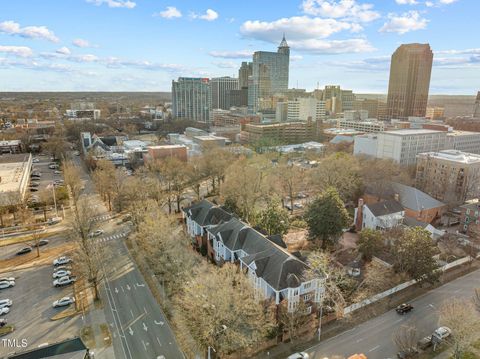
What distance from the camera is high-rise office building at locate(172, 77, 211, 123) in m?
172

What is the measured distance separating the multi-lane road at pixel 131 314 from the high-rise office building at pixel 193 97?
141 m

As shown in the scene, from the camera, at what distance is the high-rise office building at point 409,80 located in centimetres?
15950

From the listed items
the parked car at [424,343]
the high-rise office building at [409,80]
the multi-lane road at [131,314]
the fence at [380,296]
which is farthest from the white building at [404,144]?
the high-rise office building at [409,80]

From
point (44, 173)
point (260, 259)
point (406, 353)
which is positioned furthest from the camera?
point (44, 173)

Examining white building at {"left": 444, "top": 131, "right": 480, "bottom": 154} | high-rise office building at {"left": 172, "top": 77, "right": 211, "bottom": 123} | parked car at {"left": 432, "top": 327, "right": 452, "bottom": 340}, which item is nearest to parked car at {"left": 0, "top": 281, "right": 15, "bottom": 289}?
parked car at {"left": 432, "top": 327, "right": 452, "bottom": 340}

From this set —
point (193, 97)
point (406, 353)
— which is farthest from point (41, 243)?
point (193, 97)

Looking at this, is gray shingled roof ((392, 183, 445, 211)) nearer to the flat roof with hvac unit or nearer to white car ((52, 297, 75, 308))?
white car ((52, 297, 75, 308))

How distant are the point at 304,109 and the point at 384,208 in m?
130

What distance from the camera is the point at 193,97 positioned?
175875mm

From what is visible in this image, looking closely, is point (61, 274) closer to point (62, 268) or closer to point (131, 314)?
point (62, 268)

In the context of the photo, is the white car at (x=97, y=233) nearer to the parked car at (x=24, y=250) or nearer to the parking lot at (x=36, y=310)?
the parked car at (x=24, y=250)

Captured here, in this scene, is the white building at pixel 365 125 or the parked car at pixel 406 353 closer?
the parked car at pixel 406 353

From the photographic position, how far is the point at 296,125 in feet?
407

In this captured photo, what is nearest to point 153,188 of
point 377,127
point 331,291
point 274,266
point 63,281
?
point 63,281
